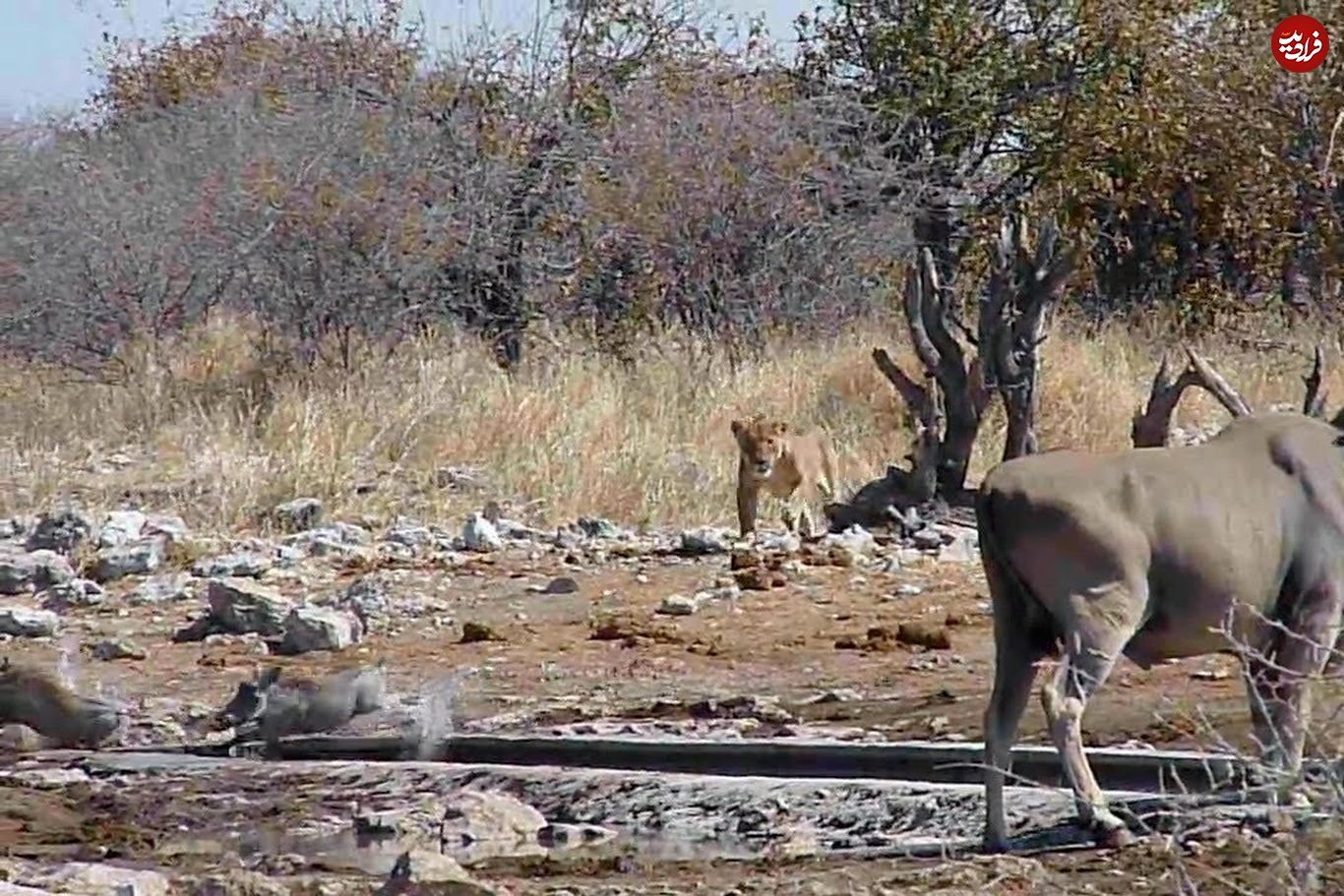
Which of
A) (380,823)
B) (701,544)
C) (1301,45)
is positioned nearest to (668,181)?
(1301,45)

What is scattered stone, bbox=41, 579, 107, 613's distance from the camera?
40.8 ft

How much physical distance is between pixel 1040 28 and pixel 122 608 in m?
14.6

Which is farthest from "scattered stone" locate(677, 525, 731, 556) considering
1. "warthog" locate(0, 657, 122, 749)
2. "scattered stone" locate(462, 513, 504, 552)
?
"warthog" locate(0, 657, 122, 749)

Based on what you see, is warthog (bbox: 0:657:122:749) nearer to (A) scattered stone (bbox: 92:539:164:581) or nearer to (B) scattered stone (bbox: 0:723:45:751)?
(B) scattered stone (bbox: 0:723:45:751)

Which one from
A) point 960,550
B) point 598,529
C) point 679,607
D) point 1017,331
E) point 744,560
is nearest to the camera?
point 679,607

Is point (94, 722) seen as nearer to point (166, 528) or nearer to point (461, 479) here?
point (166, 528)

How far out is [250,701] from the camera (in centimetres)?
952

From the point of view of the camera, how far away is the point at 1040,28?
Result: 2486 centimetres

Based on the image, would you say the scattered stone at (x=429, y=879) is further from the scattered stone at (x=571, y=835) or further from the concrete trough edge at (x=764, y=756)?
the concrete trough edge at (x=764, y=756)

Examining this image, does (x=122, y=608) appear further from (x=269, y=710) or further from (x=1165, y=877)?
(x=1165, y=877)

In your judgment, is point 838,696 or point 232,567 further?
point 232,567

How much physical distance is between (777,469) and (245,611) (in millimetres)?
3475

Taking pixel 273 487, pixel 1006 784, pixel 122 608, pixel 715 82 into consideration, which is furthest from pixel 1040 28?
pixel 1006 784

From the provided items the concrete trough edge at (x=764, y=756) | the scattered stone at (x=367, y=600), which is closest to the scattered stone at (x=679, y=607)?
the scattered stone at (x=367, y=600)
